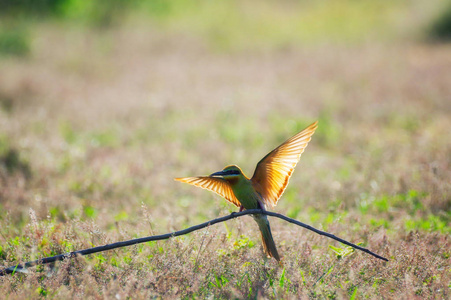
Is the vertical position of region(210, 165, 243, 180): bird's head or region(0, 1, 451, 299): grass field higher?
region(210, 165, 243, 180): bird's head

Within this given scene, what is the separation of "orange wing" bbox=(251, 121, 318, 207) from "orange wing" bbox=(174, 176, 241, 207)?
0.21 metres

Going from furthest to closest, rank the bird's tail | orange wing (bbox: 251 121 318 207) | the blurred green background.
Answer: the blurred green background → the bird's tail → orange wing (bbox: 251 121 318 207)

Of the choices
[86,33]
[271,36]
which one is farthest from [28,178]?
[271,36]

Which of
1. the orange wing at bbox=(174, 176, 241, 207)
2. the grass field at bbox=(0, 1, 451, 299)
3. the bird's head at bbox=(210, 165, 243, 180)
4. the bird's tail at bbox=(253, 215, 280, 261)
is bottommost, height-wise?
the grass field at bbox=(0, 1, 451, 299)

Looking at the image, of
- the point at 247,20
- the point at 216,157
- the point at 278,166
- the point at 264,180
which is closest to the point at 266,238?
the point at 264,180

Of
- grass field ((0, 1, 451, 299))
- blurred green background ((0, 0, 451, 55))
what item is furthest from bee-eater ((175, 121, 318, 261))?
blurred green background ((0, 0, 451, 55))

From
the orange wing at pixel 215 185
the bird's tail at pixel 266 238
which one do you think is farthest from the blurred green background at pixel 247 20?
the bird's tail at pixel 266 238

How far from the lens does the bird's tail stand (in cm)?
309

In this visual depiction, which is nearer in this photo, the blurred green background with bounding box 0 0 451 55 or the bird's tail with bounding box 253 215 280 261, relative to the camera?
the bird's tail with bounding box 253 215 280 261

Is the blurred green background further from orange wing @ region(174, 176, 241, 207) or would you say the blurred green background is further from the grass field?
orange wing @ region(174, 176, 241, 207)

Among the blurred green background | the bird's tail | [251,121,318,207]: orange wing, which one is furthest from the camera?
the blurred green background

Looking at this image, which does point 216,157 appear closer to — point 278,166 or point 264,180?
point 264,180

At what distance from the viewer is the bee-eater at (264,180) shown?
301cm

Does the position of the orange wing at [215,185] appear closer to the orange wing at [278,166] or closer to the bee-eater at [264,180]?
the bee-eater at [264,180]
